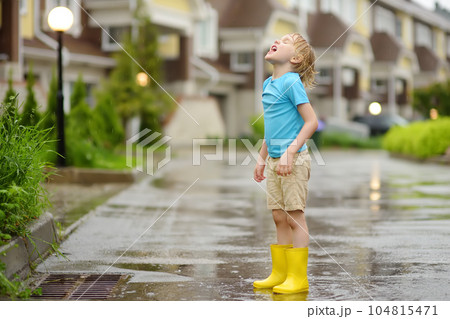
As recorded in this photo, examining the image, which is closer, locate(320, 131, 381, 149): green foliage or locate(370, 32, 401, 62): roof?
locate(320, 131, 381, 149): green foliage

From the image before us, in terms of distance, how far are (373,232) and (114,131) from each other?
484 inches

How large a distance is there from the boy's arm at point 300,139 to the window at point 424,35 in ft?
183

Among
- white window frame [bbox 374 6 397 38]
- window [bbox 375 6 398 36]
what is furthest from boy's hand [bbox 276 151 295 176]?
window [bbox 375 6 398 36]

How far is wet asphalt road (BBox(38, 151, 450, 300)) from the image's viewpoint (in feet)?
17.7

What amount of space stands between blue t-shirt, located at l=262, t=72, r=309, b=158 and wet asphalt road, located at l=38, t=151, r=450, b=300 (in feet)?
3.37

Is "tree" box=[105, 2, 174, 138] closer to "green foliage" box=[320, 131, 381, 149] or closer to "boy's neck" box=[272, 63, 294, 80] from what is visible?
"green foliage" box=[320, 131, 381, 149]

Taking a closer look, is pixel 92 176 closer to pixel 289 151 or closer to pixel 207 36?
pixel 289 151

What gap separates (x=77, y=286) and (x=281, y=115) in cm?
190

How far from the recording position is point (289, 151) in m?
5.16

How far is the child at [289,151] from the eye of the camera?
520 centimetres

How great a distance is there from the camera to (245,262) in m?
6.46

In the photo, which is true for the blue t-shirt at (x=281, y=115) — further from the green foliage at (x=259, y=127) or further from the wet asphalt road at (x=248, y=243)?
the green foliage at (x=259, y=127)

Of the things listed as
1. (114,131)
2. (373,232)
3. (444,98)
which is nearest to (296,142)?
(373,232)
